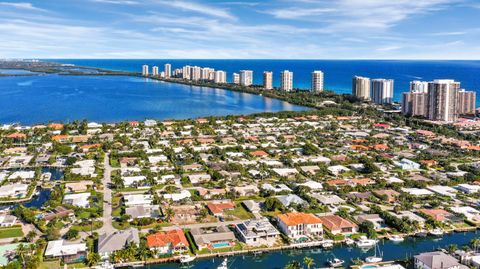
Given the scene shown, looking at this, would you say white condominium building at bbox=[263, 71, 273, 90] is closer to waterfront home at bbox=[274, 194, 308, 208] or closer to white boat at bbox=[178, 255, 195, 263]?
waterfront home at bbox=[274, 194, 308, 208]

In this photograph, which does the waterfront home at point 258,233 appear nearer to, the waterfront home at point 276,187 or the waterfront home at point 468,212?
the waterfront home at point 276,187

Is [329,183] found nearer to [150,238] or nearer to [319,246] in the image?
[319,246]

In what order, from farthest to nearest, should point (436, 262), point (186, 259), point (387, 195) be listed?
point (387, 195)
point (186, 259)
point (436, 262)

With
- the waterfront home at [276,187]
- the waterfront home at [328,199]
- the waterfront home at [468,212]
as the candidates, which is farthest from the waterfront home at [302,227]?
the waterfront home at [468,212]

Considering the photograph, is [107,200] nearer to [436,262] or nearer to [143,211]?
[143,211]

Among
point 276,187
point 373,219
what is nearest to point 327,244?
point 373,219

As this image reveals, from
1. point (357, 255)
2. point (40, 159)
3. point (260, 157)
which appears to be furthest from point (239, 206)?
point (40, 159)
